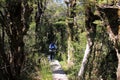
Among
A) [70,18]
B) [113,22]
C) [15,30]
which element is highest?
[113,22]

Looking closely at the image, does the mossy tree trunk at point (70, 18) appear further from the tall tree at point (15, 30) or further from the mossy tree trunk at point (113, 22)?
the mossy tree trunk at point (113, 22)

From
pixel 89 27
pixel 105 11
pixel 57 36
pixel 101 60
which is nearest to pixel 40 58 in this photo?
pixel 101 60

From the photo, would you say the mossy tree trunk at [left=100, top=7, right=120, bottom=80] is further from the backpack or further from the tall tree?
the backpack

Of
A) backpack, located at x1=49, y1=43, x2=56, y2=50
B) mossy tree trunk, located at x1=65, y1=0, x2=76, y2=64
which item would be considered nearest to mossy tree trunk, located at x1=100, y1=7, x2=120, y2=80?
mossy tree trunk, located at x1=65, y1=0, x2=76, y2=64

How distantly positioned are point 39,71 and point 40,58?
244 centimetres

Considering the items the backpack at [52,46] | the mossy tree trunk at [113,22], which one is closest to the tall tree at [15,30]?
the mossy tree trunk at [113,22]

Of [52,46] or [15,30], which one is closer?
[15,30]

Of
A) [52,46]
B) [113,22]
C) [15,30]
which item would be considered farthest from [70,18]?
[52,46]

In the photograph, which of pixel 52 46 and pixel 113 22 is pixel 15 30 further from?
pixel 52 46

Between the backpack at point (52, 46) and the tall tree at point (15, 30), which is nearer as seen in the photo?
the tall tree at point (15, 30)

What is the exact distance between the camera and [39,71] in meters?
16.3

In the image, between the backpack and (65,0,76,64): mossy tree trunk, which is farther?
the backpack

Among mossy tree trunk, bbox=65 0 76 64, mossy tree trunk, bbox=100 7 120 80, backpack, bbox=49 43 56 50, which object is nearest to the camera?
mossy tree trunk, bbox=100 7 120 80

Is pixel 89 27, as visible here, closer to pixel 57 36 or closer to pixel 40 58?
pixel 40 58
